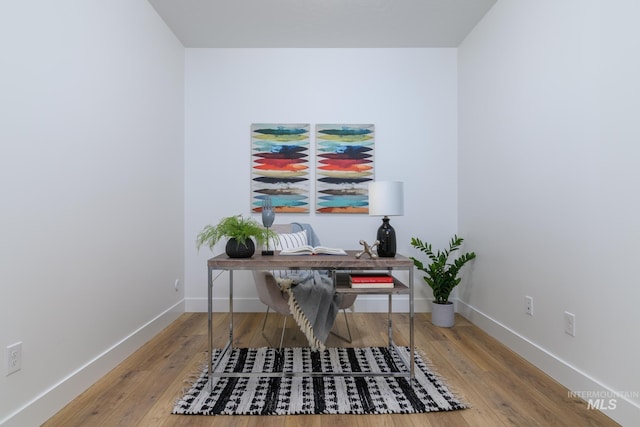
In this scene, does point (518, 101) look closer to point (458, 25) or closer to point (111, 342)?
point (458, 25)

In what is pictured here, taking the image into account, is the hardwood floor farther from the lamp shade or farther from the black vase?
the lamp shade

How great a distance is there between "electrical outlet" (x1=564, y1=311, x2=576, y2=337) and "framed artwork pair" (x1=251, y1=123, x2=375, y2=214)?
6.06 ft

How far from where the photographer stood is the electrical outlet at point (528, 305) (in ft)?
7.33

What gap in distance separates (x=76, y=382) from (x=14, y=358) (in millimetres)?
460

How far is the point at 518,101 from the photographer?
240cm

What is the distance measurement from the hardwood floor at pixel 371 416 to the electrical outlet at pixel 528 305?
1.06 feet

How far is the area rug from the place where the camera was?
5.49 ft

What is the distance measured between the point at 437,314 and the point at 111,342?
2512 millimetres

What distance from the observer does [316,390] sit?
6.08 ft

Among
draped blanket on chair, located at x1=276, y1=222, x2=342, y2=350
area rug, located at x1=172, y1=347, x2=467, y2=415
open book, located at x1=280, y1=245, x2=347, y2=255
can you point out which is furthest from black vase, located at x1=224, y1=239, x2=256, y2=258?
area rug, located at x1=172, y1=347, x2=467, y2=415

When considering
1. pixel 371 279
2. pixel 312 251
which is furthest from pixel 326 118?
pixel 371 279

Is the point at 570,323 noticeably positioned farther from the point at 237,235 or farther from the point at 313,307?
the point at 237,235

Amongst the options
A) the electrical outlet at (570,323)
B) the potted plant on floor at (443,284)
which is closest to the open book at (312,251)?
the potted plant on floor at (443,284)

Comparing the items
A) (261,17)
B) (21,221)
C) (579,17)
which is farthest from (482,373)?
(261,17)
